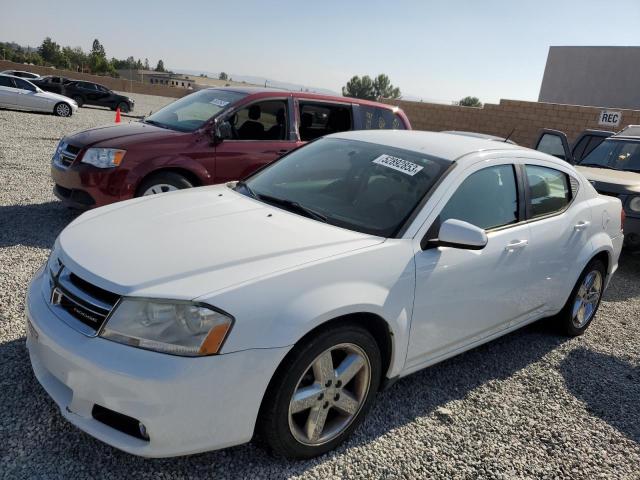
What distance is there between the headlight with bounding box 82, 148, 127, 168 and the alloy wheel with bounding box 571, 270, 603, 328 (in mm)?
4589

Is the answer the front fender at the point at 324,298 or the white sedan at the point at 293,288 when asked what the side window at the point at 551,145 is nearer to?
the white sedan at the point at 293,288

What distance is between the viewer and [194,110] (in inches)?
255

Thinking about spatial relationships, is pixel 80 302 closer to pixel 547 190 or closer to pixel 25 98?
pixel 547 190

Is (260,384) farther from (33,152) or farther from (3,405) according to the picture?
(33,152)

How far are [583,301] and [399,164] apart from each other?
234 centimetres

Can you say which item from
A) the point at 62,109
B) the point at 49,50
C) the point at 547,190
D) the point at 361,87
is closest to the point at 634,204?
the point at 547,190

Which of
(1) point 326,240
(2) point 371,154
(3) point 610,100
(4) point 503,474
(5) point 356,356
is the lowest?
(4) point 503,474

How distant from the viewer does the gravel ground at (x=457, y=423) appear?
2512mm

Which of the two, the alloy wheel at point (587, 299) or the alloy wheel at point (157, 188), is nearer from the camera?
the alloy wheel at point (587, 299)

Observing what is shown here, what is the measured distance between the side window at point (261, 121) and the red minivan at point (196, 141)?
1cm

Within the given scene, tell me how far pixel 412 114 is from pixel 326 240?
21.1 meters

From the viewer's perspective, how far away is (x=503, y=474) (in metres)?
2.77

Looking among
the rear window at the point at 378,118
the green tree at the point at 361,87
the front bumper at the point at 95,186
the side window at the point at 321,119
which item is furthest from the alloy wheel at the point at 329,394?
the green tree at the point at 361,87

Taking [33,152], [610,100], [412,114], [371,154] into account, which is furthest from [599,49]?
[371,154]
